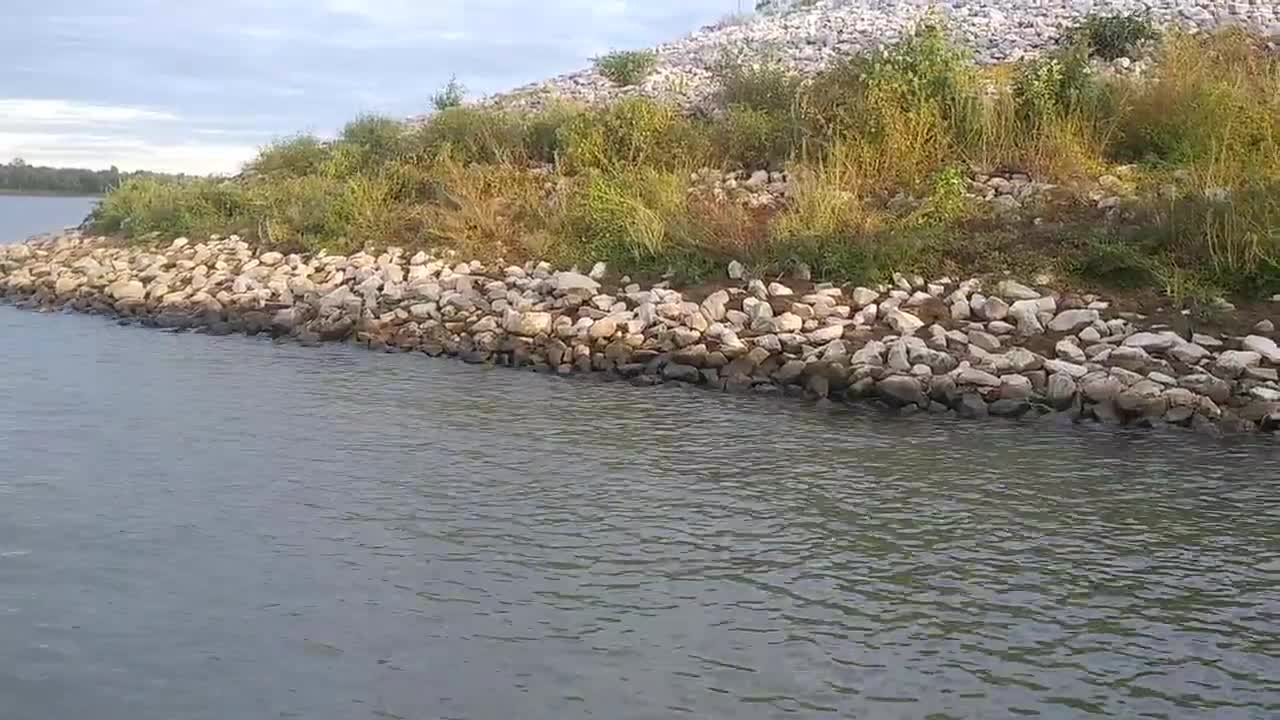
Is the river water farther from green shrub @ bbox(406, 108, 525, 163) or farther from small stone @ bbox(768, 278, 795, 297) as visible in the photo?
green shrub @ bbox(406, 108, 525, 163)

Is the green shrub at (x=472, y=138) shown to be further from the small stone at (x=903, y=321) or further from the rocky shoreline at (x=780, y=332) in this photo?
the small stone at (x=903, y=321)

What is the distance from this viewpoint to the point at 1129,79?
666 inches

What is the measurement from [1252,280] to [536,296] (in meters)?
7.98

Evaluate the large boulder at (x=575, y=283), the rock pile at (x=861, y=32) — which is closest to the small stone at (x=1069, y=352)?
the large boulder at (x=575, y=283)

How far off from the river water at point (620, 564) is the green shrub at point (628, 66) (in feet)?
54.8

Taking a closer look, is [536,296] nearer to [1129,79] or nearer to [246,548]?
[246,548]

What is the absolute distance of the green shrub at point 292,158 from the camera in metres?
23.5

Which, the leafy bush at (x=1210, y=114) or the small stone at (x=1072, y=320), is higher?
the leafy bush at (x=1210, y=114)

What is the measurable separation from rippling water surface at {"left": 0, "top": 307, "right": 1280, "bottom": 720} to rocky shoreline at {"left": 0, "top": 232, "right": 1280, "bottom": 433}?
2.22ft

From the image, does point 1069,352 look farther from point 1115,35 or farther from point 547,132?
point 547,132

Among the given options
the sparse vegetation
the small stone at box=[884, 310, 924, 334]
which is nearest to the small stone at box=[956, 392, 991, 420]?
the small stone at box=[884, 310, 924, 334]

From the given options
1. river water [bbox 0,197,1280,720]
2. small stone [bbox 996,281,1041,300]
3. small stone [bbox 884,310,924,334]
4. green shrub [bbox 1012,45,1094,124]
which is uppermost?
green shrub [bbox 1012,45,1094,124]

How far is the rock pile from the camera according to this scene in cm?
2167

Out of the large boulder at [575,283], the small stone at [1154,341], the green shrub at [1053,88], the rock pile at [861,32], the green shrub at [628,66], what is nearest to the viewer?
the small stone at [1154,341]
